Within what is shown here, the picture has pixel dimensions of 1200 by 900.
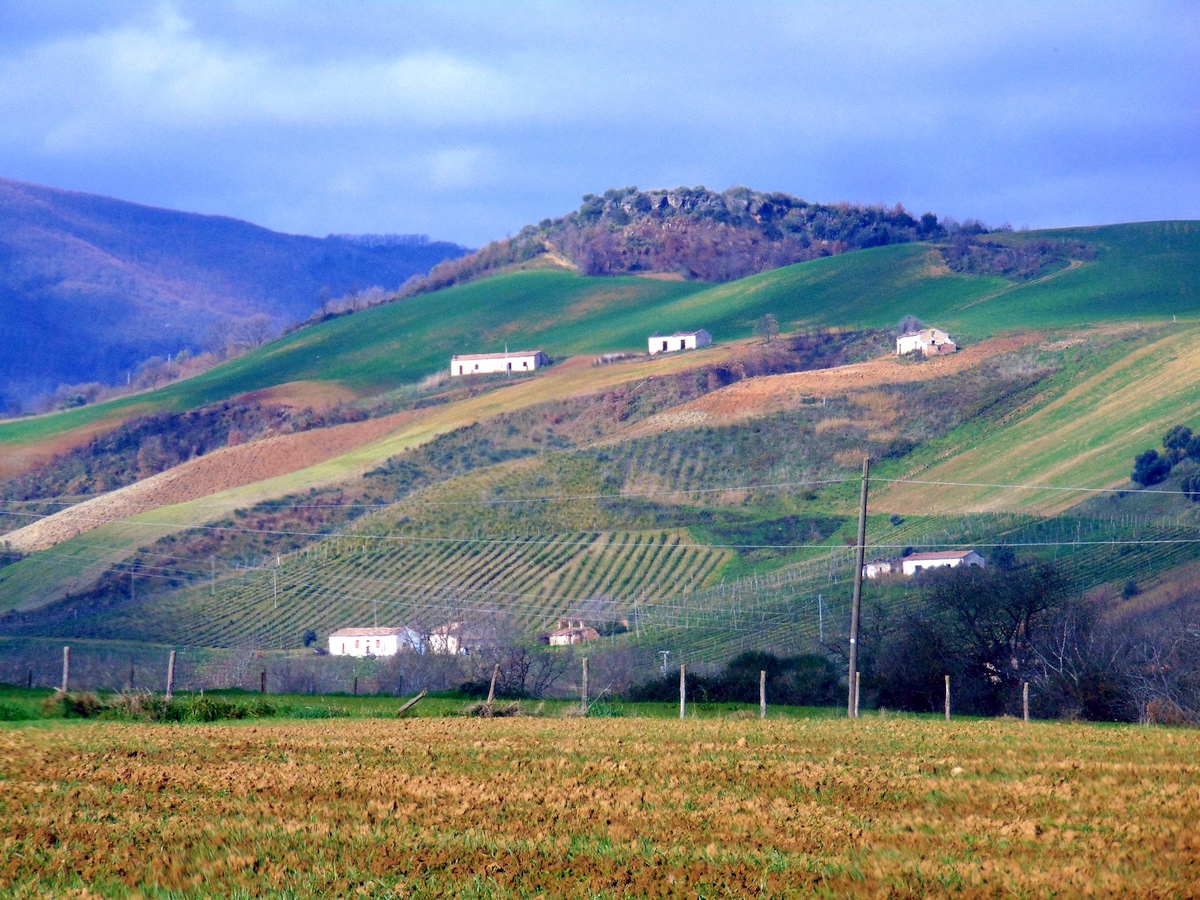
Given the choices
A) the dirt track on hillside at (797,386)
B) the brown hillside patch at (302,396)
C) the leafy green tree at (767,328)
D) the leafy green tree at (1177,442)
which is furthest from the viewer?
the brown hillside patch at (302,396)

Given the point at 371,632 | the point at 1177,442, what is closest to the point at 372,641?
the point at 371,632

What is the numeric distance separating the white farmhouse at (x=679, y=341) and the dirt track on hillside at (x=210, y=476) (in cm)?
2646

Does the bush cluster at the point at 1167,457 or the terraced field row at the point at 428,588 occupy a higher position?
the bush cluster at the point at 1167,457

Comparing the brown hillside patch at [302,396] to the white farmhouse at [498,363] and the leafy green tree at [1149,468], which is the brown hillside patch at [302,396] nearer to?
the white farmhouse at [498,363]

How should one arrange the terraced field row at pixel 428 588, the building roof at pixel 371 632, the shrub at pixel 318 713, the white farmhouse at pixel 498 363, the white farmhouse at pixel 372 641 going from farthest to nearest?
the white farmhouse at pixel 498 363, the terraced field row at pixel 428 588, the building roof at pixel 371 632, the white farmhouse at pixel 372 641, the shrub at pixel 318 713

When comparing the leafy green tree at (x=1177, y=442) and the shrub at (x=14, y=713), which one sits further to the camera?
the leafy green tree at (x=1177, y=442)

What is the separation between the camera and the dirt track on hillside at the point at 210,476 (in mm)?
81688

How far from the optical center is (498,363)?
126000 millimetres

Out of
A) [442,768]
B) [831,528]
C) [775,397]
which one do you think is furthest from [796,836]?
[775,397]

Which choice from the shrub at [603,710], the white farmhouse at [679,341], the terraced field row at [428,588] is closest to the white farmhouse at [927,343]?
the white farmhouse at [679,341]

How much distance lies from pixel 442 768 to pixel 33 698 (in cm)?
1528

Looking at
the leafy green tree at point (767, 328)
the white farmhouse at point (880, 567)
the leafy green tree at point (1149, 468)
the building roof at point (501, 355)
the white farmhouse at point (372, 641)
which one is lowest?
the white farmhouse at point (372, 641)

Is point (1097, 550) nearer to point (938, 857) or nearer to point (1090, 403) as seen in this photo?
point (1090, 403)

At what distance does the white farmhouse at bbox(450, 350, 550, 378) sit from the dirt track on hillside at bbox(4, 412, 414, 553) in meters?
18.4
